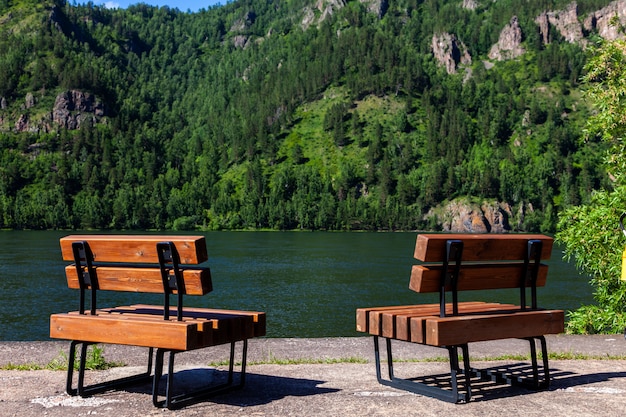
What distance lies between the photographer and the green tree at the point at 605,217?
52.6 ft

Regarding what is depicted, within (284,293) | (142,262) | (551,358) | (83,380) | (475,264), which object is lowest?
(284,293)

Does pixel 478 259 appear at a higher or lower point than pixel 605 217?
lower

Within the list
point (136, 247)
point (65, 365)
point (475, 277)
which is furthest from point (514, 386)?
point (65, 365)

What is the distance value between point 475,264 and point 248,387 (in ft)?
9.56

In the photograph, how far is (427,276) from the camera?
25.0ft

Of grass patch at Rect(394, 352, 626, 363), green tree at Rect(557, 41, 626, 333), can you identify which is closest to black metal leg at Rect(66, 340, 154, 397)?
grass patch at Rect(394, 352, 626, 363)

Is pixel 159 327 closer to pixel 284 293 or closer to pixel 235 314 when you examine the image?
pixel 235 314

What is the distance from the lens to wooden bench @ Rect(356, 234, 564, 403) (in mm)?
7484

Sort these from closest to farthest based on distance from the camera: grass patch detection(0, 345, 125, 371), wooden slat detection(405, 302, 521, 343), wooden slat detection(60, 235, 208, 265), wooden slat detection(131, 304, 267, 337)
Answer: wooden slat detection(60, 235, 208, 265), wooden slat detection(405, 302, 521, 343), wooden slat detection(131, 304, 267, 337), grass patch detection(0, 345, 125, 371)

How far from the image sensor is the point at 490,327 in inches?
307

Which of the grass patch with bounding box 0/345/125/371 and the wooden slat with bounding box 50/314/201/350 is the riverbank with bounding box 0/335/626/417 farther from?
the wooden slat with bounding box 50/314/201/350

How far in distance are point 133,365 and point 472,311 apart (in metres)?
4.64

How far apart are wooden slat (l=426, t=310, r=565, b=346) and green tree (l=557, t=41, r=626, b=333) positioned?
814cm

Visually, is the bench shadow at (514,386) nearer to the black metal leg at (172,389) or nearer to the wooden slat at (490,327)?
the wooden slat at (490,327)
